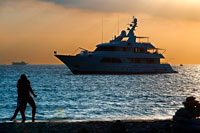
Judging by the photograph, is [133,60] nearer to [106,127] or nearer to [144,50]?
[144,50]

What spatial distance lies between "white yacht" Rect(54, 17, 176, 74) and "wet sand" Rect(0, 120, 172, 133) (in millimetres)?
53592

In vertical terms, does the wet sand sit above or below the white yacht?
below

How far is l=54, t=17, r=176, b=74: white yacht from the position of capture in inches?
2527

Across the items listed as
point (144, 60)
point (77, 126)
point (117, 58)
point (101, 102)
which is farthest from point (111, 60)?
point (77, 126)

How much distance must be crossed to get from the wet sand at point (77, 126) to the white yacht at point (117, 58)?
5359 centimetres

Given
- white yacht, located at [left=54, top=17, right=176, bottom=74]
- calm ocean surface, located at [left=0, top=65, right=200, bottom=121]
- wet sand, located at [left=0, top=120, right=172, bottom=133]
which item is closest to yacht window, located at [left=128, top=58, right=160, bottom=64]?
white yacht, located at [left=54, top=17, right=176, bottom=74]

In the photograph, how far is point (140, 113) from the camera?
20.0 m

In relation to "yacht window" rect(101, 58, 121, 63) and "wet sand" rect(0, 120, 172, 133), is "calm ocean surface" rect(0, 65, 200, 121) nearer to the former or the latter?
"wet sand" rect(0, 120, 172, 133)

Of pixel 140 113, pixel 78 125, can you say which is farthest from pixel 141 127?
pixel 140 113

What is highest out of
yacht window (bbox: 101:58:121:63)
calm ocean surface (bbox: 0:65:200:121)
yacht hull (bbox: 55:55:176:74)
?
yacht window (bbox: 101:58:121:63)

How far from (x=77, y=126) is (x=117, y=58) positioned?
2248 inches

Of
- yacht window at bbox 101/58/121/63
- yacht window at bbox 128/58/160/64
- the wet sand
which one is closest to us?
the wet sand

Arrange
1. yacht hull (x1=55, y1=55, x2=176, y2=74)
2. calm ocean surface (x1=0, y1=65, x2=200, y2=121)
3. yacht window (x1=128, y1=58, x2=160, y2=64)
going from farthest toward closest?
yacht window (x1=128, y1=58, x2=160, y2=64) < yacht hull (x1=55, y1=55, x2=176, y2=74) < calm ocean surface (x1=0, y1=65, x2=200, y2=121)

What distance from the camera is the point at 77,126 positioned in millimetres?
9102
